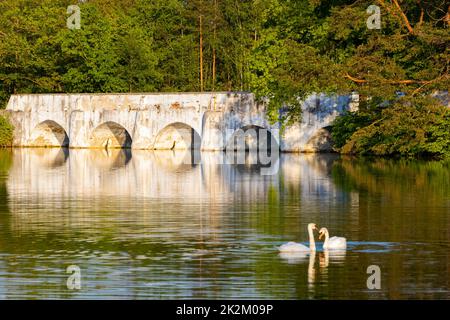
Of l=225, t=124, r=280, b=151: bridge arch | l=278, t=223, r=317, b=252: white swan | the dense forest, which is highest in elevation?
the dense forest

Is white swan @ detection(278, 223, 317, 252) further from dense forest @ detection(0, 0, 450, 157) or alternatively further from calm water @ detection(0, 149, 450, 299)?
dense forest @ detection(0, 0, 450, 157)

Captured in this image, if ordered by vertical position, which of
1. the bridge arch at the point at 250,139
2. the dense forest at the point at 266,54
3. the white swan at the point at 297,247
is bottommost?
the white swan at the point at 297,247

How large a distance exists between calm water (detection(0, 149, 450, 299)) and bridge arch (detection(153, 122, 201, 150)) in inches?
815

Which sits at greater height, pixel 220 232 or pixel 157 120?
pixel 157 120

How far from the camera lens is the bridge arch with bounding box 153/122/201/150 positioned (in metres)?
63.7

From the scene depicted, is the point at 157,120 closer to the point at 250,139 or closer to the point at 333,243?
the point at 250,139

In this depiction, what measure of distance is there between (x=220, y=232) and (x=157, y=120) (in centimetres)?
3848

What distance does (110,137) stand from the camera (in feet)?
219

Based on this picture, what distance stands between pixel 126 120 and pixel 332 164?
1907 centimetres

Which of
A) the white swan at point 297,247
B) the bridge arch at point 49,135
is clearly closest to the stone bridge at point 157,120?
the bridge arch at point 49,135

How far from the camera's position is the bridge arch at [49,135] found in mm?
66812

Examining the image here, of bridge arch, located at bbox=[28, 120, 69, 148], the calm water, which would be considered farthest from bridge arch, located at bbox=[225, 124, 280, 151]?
the calm water

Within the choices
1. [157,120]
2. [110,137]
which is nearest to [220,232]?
[157,120]

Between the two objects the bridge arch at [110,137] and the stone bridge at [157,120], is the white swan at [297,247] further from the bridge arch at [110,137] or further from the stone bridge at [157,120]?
the bridge arch at [110,137]
